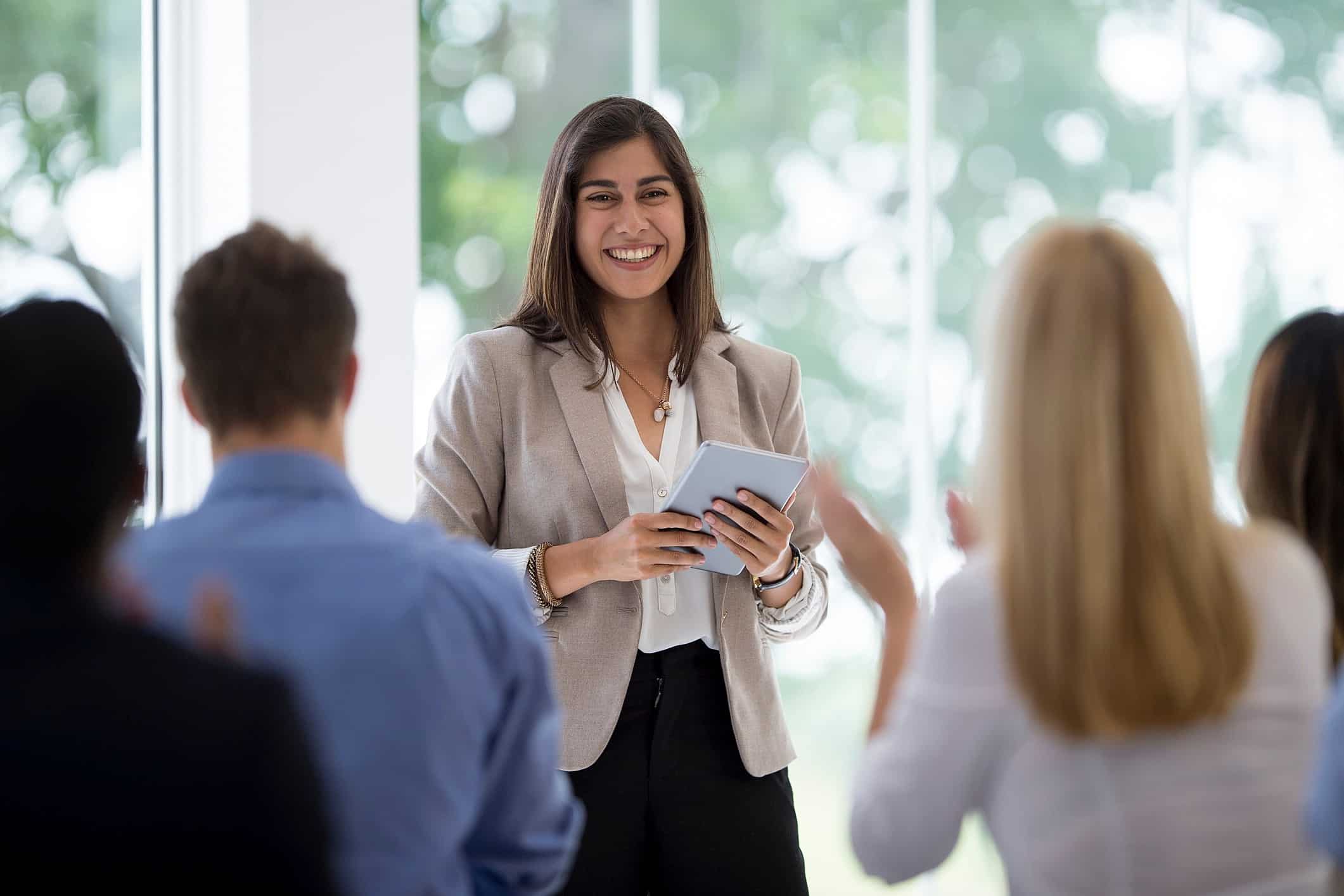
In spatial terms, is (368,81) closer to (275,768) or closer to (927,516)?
(927,516)

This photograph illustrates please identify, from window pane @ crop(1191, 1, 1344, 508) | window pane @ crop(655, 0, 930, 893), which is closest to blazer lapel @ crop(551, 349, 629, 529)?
window pane @ crop(655, 0, 930, 893)

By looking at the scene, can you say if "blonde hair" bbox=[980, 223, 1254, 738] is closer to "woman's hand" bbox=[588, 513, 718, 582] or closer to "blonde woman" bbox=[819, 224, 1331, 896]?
"blonde woman" bbox=[819, 224, 1331, 896]

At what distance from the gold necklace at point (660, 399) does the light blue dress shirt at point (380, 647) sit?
3.35ft

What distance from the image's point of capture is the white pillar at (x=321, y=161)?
2926mm

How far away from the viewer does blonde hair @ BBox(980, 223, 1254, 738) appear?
3.70 ft

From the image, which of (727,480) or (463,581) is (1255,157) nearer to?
(727,480)


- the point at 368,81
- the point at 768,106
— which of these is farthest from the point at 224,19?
the point at 768,106

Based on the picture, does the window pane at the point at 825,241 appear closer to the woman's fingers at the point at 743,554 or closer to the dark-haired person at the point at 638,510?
the dark-haired person at the point at 638,510

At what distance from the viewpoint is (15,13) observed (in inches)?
108

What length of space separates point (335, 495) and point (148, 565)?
19cm

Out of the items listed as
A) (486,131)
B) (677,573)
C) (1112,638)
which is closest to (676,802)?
(677,573)

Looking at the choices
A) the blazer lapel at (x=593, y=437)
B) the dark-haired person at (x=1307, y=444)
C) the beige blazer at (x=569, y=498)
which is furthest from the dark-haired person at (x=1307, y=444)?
the blazer lapel at (x=593, y=437)

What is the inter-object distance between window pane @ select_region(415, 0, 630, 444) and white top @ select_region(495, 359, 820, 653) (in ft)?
4.63

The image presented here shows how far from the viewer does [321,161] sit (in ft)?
9.87
